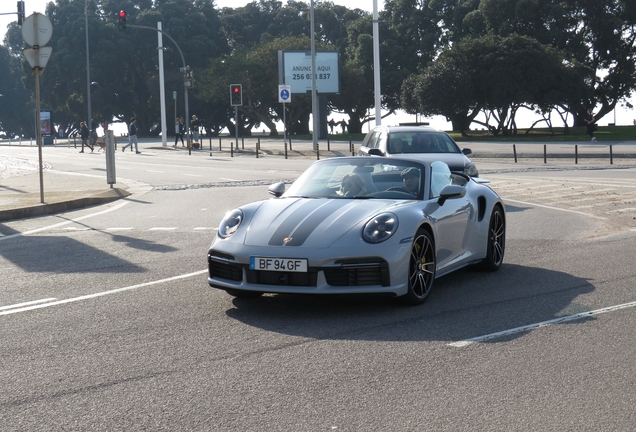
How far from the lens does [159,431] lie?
166 inches

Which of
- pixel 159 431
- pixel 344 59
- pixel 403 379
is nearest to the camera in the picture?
pixel 159 431

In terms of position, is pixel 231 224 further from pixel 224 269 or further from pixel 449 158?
pixel 449 158

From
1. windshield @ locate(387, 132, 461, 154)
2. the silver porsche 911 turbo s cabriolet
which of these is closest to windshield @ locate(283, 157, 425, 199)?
the silver porsche 911 turbo s cabriolet

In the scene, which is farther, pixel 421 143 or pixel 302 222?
pixel 421 143

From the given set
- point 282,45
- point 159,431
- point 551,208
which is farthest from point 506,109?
point 159,431

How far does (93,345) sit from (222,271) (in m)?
1.54

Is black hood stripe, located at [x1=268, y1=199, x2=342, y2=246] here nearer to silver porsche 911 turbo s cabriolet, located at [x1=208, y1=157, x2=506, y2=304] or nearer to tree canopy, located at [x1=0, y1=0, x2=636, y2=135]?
silver porsche 911 turbo s cabriolet, located at [x1=208, y1=157, x2=506, y2=304]

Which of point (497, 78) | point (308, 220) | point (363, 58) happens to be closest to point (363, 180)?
point (308, 220)

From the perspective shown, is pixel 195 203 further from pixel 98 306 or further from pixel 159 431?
pixel 159 431

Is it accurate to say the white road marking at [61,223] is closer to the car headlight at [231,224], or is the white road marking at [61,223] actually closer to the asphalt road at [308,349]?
the asphalt road at [308,349]

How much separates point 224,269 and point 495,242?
3284 millimetres

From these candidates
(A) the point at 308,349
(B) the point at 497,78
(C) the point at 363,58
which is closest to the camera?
(A) the point at 308,349

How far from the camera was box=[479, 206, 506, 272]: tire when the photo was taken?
911 cm

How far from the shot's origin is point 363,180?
8258 millimetres
